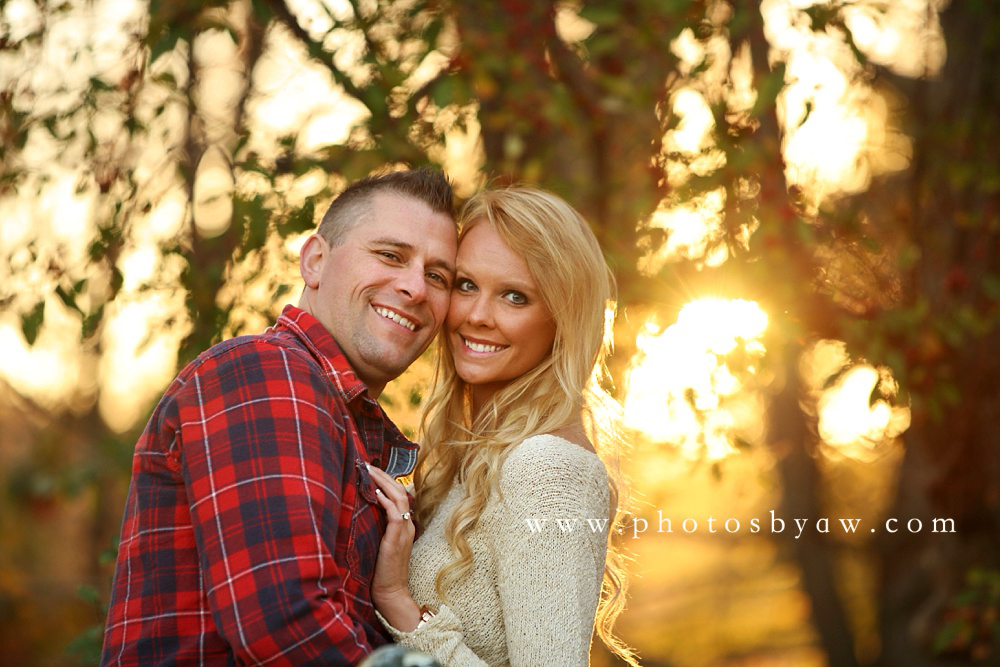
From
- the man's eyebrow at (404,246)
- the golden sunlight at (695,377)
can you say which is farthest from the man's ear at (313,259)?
the golden sunlight at (695,377)

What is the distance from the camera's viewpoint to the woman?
239 centimetres

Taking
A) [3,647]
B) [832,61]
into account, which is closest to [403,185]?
[832,61]

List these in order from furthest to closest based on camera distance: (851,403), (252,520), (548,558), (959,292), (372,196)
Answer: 1. (959,292)
2. (851,403)
3. (372,196)
4. (548,558)
5. (252,520)

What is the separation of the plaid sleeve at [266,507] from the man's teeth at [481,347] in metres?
0.98

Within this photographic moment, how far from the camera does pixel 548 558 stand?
237 cm

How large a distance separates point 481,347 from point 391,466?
21.7 inches

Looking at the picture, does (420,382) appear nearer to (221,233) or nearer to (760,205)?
(221,233)

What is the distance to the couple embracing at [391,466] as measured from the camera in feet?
6.40

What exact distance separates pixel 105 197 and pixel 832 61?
9.23 ft

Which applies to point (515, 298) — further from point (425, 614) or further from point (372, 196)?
point (425, 614)

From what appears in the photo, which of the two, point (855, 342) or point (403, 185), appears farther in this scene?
point (855, 342)

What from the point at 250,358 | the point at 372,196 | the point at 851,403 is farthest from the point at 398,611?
the point at 851,403

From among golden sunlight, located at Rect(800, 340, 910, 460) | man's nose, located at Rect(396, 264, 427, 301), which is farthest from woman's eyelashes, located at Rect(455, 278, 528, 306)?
golden sunlight, located at Rect(800, 340, 910, 460)

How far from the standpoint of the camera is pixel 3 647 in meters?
10.6
